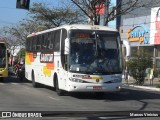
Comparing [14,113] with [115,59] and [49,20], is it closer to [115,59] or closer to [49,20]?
[115,59]

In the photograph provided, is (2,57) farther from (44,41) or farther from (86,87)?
(86,87)

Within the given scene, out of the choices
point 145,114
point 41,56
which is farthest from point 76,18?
point 145,114

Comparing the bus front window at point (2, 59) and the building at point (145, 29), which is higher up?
the building at point (145, 29)

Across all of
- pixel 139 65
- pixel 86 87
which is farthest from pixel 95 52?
pixel 139 65

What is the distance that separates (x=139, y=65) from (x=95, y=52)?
1266cm

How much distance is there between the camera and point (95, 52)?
18953 millimetres

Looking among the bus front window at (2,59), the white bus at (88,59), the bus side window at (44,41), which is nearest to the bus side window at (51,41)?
the bus side window at (44,41)

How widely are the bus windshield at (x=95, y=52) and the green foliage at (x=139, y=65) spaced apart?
1179cm

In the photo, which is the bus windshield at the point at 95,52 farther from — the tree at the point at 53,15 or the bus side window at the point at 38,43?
the tree at the point at 53,15

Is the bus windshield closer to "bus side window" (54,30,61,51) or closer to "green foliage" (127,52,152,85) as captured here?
"bus side window" (54,30,61,51)

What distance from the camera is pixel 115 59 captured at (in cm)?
1923

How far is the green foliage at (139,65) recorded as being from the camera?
31.0 metres

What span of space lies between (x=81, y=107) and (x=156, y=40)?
2704 centimetres

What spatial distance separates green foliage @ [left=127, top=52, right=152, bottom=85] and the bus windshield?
1179 centimetres
